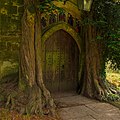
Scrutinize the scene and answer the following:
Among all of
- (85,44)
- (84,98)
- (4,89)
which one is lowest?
(84,98)

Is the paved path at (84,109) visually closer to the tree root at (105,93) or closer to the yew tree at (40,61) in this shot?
→ the tree root at (105,93)

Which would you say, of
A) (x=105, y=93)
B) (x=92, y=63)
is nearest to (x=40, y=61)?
(x=92, y=63)

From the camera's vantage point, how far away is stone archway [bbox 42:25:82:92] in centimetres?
675

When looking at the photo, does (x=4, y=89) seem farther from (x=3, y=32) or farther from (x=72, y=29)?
(x=72, y=29)

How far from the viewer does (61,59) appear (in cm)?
704

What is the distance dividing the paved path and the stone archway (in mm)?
704

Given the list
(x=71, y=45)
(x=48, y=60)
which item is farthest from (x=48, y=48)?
(x=71, y=45)

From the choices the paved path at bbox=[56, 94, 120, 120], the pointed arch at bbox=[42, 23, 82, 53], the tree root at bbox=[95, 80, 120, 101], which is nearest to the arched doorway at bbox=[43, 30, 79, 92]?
the pointed arch at bbox=[42, 23, 82, 53]

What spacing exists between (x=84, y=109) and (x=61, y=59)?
6.88ft

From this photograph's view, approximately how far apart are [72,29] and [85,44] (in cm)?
64

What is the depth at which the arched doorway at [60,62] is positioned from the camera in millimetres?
6793

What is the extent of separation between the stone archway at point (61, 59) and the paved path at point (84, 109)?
0.70m

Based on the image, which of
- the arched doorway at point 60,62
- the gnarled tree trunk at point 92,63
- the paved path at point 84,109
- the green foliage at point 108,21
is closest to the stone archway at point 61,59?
the arched doorway at point 60,62

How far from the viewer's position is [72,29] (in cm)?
686
